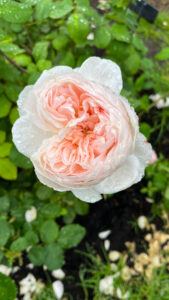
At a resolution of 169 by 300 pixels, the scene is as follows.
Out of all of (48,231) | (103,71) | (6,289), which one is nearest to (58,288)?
(48,231)

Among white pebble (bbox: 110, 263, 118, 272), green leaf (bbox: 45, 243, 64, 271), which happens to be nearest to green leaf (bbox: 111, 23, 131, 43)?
green leaf (bbox: 45, 243, 64, 271)

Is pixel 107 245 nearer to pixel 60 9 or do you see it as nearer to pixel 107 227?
pixel 107 227

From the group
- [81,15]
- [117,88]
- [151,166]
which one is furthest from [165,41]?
[117,88]

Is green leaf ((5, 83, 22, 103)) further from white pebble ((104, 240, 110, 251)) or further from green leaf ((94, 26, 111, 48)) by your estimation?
white pebble ((104, 240, 110, 251))

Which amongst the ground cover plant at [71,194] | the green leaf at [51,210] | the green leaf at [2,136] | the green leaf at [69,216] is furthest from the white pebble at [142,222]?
the green leaf at [2,136]

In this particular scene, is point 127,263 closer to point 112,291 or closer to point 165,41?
point 112,291

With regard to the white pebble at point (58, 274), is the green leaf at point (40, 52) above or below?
above

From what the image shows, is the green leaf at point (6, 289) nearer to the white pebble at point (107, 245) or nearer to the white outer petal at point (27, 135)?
the white outer petal at point (27, 135)
